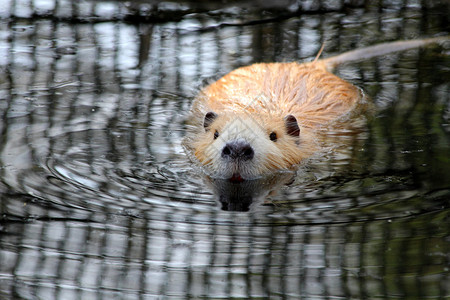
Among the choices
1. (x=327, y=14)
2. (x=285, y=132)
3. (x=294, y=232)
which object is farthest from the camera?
(x=327, y=14)

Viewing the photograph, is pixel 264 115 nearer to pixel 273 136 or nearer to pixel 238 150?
pixel 273 136

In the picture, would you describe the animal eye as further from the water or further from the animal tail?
the animal tail

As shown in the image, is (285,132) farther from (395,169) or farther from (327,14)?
(327,14)

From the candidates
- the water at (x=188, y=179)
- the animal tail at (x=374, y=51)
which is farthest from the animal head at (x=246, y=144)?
the animal tail at (x=374, y=51)

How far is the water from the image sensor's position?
2.77 m

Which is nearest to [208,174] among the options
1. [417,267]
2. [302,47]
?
[417,267]

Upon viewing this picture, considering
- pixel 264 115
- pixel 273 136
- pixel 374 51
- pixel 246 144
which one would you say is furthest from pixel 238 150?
pixel 374 51

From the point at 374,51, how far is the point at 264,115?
2.06m

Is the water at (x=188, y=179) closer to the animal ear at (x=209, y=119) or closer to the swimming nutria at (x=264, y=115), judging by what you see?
the swimming nutria at (x=264, y=115)

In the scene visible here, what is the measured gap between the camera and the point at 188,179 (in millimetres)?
3973

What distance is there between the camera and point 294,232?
3137 mm

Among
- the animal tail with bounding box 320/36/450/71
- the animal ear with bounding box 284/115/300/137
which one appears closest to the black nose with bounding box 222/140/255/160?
the animal ear with bounding box 284/115/300/137

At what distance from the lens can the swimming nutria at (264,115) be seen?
404cm

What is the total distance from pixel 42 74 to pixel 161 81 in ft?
3.22
